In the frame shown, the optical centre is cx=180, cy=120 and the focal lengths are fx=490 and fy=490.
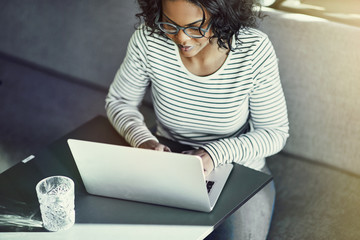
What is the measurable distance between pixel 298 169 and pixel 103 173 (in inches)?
30.4

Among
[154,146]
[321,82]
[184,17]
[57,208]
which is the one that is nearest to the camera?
[57,208]

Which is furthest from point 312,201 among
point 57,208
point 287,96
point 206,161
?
point 57,208

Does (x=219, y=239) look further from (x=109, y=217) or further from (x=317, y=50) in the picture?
(x=317, y=50)

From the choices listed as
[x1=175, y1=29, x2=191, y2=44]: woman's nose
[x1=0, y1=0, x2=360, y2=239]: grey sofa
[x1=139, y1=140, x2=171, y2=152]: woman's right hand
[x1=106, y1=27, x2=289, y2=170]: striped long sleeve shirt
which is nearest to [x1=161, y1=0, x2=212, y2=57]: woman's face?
[x1=175, y1=29, x2=191, y2=44]: woman's nose

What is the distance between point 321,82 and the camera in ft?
5.03

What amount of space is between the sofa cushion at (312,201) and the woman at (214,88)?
0.42 ft

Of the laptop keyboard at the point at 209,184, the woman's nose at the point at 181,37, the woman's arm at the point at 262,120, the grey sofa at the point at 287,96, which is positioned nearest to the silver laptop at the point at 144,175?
the laptop keyboard at the point at 209,184

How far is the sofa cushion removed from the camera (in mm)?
1464

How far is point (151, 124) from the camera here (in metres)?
1.85

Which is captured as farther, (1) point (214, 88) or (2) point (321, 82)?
(2) point (321, 82)

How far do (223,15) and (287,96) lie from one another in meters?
0.46

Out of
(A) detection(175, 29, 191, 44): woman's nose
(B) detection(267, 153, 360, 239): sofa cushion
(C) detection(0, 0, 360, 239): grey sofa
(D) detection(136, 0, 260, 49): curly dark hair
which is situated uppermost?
(D) detection(136, 0, 260, 49): curly dark hair

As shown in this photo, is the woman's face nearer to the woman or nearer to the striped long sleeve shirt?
the woman

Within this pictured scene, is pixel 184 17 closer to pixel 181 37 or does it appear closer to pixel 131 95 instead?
pixel 181 37
